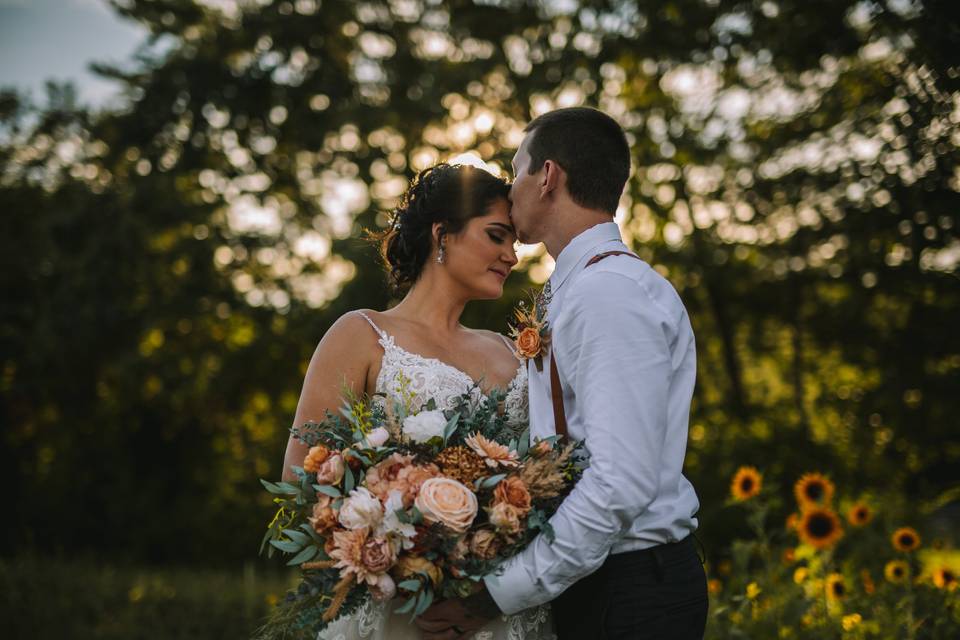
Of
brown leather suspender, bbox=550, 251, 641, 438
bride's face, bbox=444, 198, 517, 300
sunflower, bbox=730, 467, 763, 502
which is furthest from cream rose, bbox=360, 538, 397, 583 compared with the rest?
sunflower, bbox=730, 467, 763, 502

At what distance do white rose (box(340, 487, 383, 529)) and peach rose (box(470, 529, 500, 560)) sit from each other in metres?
0.29

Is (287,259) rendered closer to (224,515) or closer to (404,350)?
(224,515)

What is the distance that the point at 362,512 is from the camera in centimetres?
232

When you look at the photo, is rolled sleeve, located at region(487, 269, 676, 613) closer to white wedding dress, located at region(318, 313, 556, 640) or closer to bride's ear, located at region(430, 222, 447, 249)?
white wedding dress, located at region(318, 313, 556, 640)

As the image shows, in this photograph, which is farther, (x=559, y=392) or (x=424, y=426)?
(x=559, y=392)

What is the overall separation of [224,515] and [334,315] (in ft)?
17.6

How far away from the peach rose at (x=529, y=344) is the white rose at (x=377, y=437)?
559 mm

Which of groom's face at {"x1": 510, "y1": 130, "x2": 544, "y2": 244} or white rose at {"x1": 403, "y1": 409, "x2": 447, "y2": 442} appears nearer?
white rose at {"x1": 403, "y1": 409, "x2": 447, "y2": 442}

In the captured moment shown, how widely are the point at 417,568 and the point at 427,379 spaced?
1313mm

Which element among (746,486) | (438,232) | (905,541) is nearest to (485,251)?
(438,232)

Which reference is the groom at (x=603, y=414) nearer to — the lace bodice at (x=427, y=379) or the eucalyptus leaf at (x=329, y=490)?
the eucalyptus leaf at (x=329, y=490)

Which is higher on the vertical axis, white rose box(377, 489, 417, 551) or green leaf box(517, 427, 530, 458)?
green leaf box(517, 427, 530, 458)

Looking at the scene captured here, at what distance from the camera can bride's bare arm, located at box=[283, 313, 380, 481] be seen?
335 centimetres

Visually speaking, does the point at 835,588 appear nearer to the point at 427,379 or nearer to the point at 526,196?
the point at 427,379
